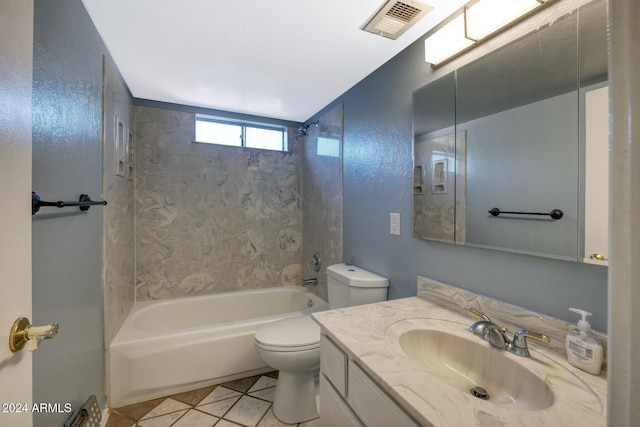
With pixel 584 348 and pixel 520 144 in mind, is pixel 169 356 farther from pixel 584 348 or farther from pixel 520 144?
pixel 520 144

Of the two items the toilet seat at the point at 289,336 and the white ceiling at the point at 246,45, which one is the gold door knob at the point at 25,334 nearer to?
the toilet seat at the point at 289,336

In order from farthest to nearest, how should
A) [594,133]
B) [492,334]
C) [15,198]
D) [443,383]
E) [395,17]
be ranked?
1. [395,17]
2. [492,334]
3. [594,133]
4. [443,383]
5. [15,198]

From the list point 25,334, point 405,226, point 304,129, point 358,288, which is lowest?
point 358,288

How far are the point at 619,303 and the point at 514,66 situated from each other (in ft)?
3.56

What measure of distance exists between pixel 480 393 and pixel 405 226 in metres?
0.85

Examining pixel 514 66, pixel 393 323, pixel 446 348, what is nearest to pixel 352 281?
pixel 393 323

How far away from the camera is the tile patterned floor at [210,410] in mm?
1609

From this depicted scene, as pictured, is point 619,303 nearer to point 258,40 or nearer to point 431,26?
point 431,26

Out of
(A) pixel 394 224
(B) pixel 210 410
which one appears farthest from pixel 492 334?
(B) pixel 210 410

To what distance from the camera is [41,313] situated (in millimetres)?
940

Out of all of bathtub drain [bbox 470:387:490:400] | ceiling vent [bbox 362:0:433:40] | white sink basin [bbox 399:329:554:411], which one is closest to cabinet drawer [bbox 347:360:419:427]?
white sink basin [bbox 399:329:554:411]

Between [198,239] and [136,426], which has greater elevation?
[198,239]

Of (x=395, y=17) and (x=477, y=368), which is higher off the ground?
(x=395, y=17)

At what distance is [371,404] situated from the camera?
79cm
